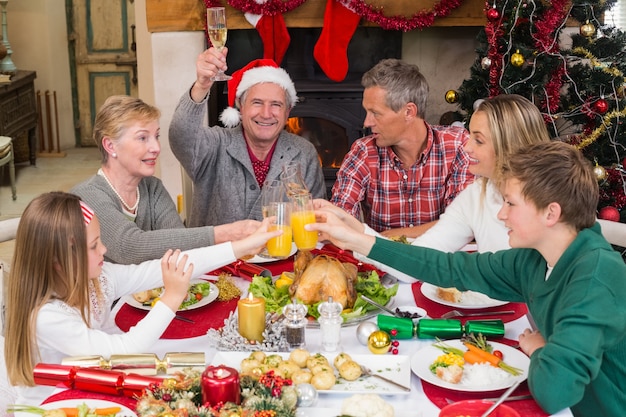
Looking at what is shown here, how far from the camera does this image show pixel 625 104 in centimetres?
368

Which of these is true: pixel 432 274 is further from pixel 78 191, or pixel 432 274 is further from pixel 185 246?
pixel 78 191

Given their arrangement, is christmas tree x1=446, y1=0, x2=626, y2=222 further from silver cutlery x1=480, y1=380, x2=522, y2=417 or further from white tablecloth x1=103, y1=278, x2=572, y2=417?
silver cutlery x1=480, y1=380, x2=522, y2=417

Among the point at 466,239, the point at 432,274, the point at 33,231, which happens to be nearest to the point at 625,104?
the point at 466,239

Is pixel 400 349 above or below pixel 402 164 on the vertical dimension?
below

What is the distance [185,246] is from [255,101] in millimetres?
960

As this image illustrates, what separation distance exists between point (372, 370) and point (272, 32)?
3040 millimetres

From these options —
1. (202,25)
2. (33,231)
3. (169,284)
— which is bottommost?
(169,284)

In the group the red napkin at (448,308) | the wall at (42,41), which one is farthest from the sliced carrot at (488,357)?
the wall at (42,41)

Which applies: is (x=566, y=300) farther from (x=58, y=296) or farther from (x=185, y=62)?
(x=185, y=62)

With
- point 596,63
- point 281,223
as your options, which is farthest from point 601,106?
point 281,223

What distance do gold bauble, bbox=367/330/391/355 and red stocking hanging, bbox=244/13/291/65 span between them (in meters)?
2.91

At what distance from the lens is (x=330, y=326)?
5.72ft

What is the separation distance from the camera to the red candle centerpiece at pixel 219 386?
1.41 metres

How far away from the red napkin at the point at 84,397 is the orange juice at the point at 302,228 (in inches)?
26.5
